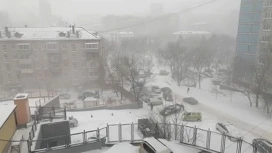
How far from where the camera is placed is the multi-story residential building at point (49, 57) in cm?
2870

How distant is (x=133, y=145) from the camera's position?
648cm

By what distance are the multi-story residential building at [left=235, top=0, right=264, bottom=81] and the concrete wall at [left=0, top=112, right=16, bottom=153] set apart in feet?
87.9

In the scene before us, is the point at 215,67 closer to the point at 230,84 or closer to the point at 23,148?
the point at 230,84

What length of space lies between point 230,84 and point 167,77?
1020cm

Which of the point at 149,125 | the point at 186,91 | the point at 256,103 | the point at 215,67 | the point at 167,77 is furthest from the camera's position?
the point at 215,67

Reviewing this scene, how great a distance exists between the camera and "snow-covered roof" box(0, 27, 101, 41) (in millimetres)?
28609

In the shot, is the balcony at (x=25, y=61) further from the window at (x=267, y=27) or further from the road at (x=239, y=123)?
the window at (x=267, y=27)

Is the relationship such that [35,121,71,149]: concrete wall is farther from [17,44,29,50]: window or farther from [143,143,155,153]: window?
[17,44,29,50]: window

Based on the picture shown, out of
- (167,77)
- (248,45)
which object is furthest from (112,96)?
(248,45)

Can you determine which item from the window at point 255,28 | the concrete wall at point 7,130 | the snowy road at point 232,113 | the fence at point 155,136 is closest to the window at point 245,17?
the window at point 255,28

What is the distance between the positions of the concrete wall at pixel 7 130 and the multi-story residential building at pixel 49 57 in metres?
22.6

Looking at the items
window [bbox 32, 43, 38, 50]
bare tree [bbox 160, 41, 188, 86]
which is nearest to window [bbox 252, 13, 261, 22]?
bare tree [bbox 160, 41, 188, 86]

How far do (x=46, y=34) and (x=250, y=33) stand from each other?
1024 inches

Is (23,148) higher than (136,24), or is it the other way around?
(136,24)
